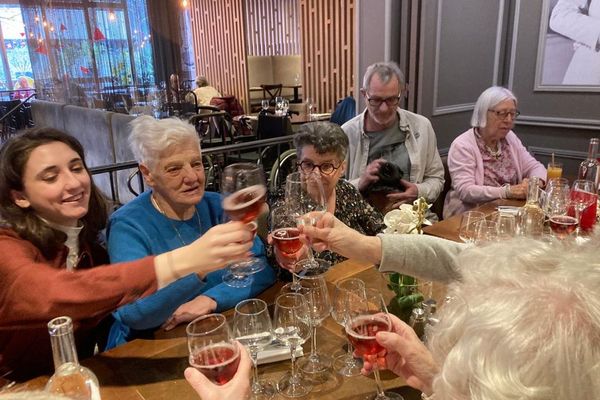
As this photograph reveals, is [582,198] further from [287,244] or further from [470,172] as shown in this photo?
[287,244]

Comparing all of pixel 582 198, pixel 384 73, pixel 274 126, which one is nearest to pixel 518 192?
pixel 582 198

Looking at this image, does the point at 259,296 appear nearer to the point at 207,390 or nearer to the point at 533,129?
the point at 207,390

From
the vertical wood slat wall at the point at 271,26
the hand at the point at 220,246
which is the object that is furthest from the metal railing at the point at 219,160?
the vertical wood slat wall at the point at 271,26

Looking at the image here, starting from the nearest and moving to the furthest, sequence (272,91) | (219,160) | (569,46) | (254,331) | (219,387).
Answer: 1. (219,387)
2. (254,331)
3. (219,160)
4. (569,46)
5. (272,91)

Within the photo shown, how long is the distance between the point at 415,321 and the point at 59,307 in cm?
90

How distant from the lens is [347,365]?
116cm

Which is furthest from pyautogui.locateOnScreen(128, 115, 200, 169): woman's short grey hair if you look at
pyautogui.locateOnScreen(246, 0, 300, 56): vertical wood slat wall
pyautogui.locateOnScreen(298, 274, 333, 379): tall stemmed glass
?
pyautogui.locateOnScreen(246, 0, 300, 56): vertical wood slat wall

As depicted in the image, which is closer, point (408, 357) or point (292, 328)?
point (408, 357)

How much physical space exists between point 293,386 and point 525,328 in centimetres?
67

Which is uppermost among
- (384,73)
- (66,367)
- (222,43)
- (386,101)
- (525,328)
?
(222,43)

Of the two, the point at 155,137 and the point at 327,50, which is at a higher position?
the point at 327,50

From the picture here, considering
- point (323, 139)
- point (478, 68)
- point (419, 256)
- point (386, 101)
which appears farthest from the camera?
point (478, 68)

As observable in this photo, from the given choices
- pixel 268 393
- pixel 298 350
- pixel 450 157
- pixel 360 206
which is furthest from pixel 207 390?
pixel 450 157

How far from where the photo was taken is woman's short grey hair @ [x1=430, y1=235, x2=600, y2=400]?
0.52m
